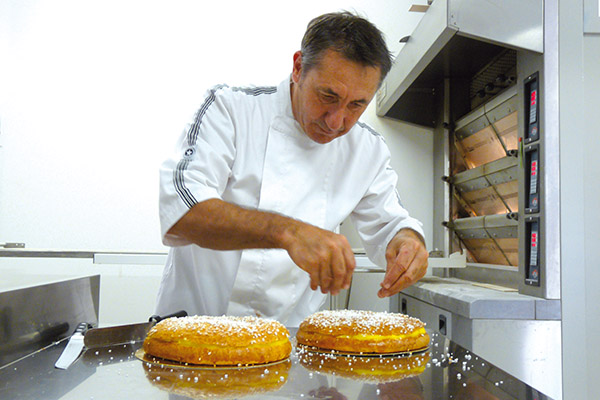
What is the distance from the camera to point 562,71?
1926 mm

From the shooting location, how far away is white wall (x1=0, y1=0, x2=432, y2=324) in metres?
3.53

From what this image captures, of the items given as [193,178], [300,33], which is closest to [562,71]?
[193,178]

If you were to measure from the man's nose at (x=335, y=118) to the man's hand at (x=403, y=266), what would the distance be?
0.37 metres

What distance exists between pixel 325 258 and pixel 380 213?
73cm

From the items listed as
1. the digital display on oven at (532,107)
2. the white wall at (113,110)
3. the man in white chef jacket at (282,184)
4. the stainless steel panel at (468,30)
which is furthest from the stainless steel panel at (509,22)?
the white wall at (113,110)

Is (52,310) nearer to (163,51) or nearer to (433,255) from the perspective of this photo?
(433,255)

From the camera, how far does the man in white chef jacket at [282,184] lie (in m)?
1.34

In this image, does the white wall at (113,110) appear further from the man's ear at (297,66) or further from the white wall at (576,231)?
the man's ear at (297,66)

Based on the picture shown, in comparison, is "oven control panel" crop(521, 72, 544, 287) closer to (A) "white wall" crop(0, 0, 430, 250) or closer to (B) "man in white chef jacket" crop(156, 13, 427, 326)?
(B) "man in white chef jacket" crop(156, 13, 427, 326)

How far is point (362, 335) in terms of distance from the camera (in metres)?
1.21

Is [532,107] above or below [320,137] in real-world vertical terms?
above

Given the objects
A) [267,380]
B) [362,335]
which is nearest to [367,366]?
[362,335]

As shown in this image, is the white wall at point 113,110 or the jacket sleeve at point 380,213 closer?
the jacket sleeve at point 380,213

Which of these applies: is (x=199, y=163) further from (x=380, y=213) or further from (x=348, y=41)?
(x=380, y=213)
